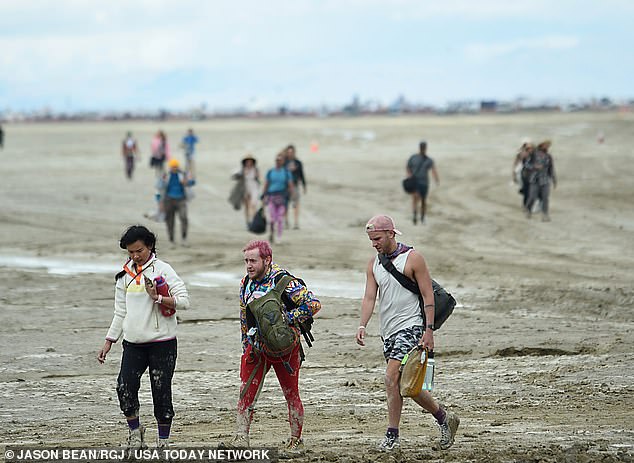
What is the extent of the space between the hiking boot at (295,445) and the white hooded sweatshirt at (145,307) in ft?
3.77

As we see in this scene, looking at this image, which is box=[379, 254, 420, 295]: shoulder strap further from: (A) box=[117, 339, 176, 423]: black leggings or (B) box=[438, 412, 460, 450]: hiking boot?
(A) box=[117, 339, 176, 423]: black leggings

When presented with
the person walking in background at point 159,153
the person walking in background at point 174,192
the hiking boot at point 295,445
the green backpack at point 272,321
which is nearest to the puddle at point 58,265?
the person walking in background at point 174,192

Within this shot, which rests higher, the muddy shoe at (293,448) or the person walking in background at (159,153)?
the person walking in background at (159,153)

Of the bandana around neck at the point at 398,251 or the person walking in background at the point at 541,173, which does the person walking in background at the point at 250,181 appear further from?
the bandana around neck at the point at 398,251

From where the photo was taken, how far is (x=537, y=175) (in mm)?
23047

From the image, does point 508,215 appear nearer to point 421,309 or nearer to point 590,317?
point 590,317

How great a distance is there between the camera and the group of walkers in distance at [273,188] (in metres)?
19.7

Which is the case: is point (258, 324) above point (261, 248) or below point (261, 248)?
below

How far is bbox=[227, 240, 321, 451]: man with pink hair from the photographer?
770cm

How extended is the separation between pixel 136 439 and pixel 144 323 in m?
0.87

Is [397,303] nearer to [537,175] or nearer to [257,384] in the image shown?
[257,384]

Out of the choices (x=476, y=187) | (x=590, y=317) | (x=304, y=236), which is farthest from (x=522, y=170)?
(x=590, y=317)

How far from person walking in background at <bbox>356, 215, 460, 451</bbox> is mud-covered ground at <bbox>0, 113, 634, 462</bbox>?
25 cm

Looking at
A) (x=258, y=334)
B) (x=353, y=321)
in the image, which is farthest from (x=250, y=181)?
(x=258, y=334)
